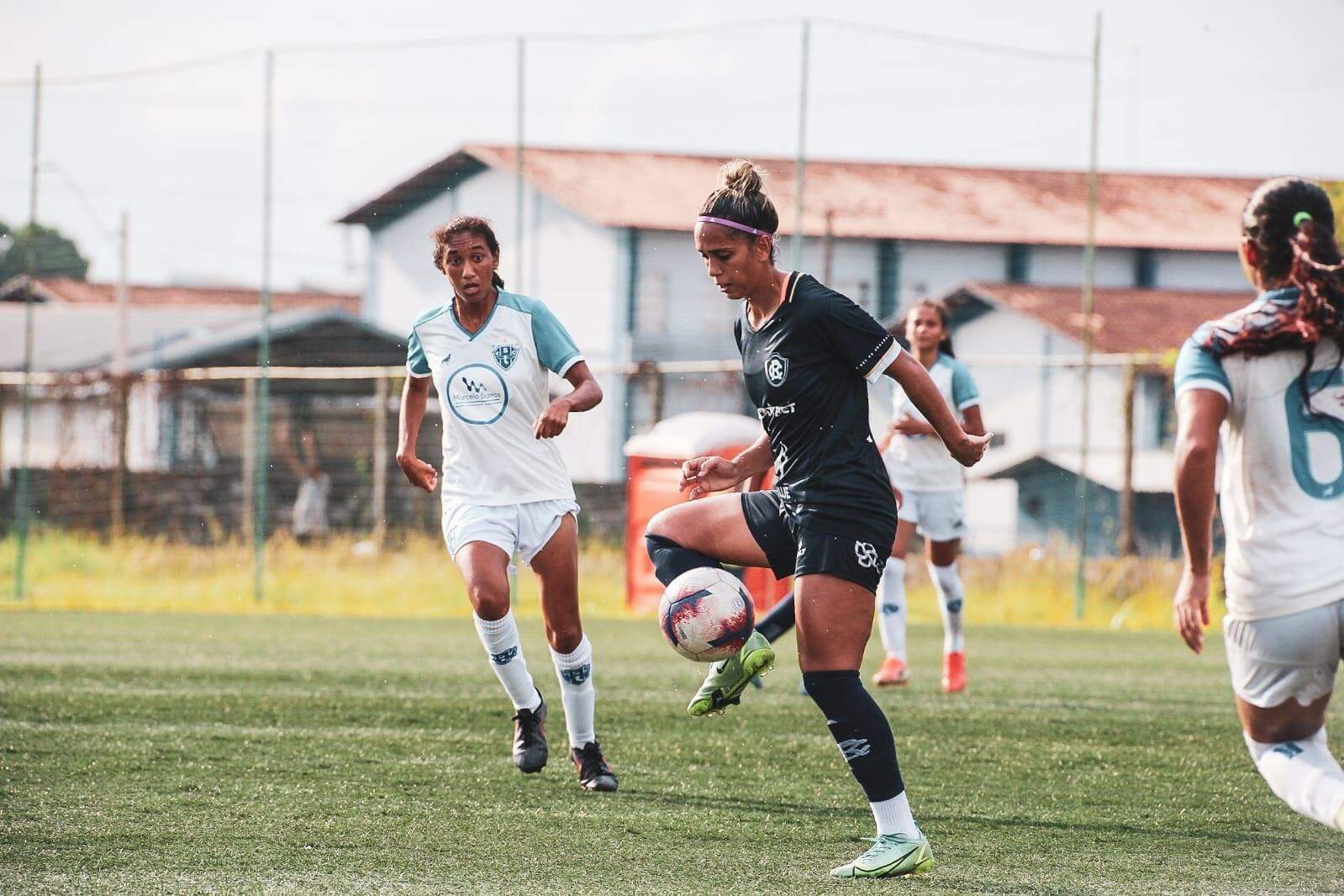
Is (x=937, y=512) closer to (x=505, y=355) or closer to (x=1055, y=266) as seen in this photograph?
(x=505, y=355)

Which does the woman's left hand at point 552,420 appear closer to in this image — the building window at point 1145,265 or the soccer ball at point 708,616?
the soccer ball at point 708,616

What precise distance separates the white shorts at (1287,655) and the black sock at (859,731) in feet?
3.74

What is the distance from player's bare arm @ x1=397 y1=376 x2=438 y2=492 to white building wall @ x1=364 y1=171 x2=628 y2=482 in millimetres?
8611

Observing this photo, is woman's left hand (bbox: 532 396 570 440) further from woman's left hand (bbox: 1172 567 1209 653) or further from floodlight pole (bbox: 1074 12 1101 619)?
floodlight pole (bbox: 1074 12 1101 619)

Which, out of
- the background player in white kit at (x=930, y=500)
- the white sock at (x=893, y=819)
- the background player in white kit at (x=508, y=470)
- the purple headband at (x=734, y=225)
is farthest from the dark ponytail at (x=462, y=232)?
the background player in white kit at (x=930, y=500)

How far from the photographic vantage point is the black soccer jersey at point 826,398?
15.0 feet

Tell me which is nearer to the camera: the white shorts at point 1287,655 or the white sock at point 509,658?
the white shorts at point 1287,655

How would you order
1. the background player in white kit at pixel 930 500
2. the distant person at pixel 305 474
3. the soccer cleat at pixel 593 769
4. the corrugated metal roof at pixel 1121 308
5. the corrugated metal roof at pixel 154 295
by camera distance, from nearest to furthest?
1. the soccer cleat at pixel 593 769
2. the background player in white kit at pixel 930 500
3. the distant person at pixel 305 474
4. the corrugated metal roof at pixel 1121 308
5. the corrugated metal roof at pixel 154 295

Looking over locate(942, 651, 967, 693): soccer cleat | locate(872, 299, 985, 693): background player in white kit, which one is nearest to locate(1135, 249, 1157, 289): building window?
locate(872, 299, 985, 693): background player in white kit

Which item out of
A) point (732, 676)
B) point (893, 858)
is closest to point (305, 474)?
point (732, 676)

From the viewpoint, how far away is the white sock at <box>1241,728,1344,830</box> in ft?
11.6

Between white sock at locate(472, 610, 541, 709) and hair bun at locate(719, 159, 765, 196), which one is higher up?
hair bun at locate(719, 159, 765, 196)

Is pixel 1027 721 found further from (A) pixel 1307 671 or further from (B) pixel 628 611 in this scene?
(B) pixel 628 611

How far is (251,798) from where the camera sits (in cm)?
558
